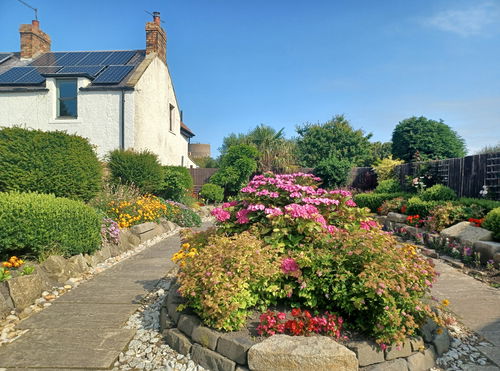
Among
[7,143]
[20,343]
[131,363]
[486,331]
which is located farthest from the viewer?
[7,143]

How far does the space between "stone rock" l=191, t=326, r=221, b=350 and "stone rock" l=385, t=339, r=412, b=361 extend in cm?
129

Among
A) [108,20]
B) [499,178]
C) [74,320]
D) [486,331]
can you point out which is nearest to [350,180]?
[499,178]

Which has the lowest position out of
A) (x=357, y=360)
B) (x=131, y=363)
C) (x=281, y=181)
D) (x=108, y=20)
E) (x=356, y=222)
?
(x=131, y=363)

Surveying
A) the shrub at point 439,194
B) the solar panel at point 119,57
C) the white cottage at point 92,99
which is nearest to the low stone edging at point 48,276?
the white cottage at point 92,99

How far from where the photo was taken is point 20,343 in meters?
3.03

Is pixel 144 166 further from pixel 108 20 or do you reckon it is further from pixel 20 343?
pixel 20 343

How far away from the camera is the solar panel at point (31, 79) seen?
1349cm

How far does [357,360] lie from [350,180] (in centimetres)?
1536

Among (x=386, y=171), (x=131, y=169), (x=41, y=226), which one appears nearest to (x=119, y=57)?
(x=131, y=169)

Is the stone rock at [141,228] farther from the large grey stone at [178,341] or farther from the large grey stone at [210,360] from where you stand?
the large grey stone at [210,360]

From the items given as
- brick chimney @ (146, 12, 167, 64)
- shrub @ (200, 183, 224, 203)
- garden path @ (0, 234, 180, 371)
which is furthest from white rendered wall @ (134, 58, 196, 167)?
garden path @ (0, 234, 180, 371)

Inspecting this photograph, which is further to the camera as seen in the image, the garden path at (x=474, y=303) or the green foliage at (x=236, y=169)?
the green foliage at (x=236, y=169)

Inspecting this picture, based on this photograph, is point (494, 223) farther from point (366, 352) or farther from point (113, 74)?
point (113, 74)

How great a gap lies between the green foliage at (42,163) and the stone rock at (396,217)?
762cm
